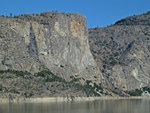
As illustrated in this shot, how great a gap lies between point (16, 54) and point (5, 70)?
12.3m

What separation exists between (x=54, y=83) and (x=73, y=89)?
27.3ft

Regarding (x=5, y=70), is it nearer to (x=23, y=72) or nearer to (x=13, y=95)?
(x=23, y=72)

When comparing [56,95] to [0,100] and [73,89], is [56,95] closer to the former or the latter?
[73,89]

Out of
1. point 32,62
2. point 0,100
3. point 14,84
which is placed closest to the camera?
point 0,100

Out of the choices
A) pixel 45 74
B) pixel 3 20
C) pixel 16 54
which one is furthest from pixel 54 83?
pixel 3 20

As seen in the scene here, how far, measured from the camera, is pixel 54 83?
190625mm

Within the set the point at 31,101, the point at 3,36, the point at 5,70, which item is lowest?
the point at 31,101

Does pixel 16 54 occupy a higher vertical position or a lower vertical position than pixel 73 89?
higher

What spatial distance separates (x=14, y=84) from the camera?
174 m

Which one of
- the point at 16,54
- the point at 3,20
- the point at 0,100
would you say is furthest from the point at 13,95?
the point at 3,20

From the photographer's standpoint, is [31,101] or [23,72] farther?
[23,72]

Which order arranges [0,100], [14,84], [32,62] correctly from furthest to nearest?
[32,62], [14,84], [0,100]

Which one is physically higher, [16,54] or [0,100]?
[16,54]

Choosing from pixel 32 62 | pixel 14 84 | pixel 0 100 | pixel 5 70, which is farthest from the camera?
pixel 32 62
